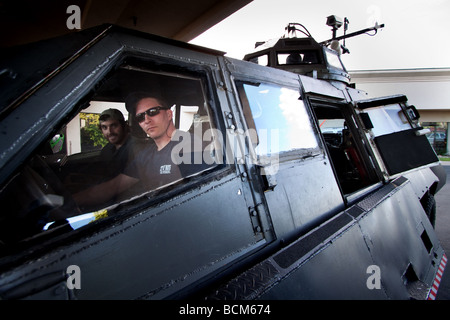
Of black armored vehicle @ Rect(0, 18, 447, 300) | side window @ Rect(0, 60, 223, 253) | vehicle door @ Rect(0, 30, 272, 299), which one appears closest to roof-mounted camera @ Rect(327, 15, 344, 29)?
black armored vehicle @ Rect(0, 18, 447, 300)

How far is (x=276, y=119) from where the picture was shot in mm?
1929

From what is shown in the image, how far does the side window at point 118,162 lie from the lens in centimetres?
87

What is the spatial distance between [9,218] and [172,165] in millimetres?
771

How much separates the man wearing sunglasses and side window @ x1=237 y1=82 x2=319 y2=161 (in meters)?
0.46

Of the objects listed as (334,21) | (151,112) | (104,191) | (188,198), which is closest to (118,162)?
(104,191)

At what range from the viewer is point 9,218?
86 centimetres

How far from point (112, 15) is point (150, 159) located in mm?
3513

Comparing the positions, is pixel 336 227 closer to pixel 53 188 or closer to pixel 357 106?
pixel 53 188

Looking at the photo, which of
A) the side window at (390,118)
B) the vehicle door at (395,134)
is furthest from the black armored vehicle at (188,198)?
the side window at (390,118)

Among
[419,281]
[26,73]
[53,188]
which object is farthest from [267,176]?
[419,281]

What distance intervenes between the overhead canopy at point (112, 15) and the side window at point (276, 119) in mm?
2850

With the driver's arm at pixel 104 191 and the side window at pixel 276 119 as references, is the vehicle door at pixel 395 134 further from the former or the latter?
the driver's arm at pixel 104 191

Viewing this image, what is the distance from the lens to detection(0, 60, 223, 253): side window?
87 centimetres

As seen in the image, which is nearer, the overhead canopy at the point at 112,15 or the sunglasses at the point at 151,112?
the sunglasses at the point at 151,112
